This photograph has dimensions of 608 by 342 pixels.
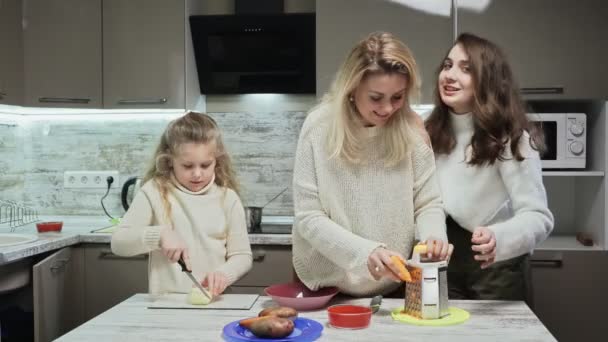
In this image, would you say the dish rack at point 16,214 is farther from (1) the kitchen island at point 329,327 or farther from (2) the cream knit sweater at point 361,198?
(2) the cream knit sweater at point 361,198

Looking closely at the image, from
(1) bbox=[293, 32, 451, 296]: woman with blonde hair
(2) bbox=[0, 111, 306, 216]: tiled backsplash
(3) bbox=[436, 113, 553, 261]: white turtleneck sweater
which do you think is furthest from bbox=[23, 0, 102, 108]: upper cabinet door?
(3) bbox=[436, 113, 553, 261]: white turtleneck sweater

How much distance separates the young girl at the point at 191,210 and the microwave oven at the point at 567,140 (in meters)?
1.51

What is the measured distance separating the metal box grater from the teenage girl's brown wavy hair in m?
0.42

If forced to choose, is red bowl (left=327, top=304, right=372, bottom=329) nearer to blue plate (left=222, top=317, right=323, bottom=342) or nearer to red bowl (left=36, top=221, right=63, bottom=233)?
blue plate (left=222, top=317, right=323, bottom=342)

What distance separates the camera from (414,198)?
1.56 m

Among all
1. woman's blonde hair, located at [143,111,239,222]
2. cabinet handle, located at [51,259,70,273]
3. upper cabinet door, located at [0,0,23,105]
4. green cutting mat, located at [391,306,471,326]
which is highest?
upper cabinet door, located at [0,0,23,105]

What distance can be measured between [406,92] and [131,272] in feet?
5.69

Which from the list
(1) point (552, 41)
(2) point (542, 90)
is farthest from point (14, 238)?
(1) point (552, 41)

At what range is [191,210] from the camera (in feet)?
5.86

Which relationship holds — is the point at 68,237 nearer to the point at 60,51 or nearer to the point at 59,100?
the point at 59,100

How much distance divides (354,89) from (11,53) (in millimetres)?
1957

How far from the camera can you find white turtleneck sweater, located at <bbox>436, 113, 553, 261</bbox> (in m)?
1.53

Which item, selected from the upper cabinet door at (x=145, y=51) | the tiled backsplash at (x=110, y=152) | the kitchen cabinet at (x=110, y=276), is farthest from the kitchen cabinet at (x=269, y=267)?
the upper cabinet door at (x=145, y=51)

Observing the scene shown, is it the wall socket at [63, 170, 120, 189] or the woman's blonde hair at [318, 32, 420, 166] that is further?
the wall socket at [63, 170, 120, 189]
